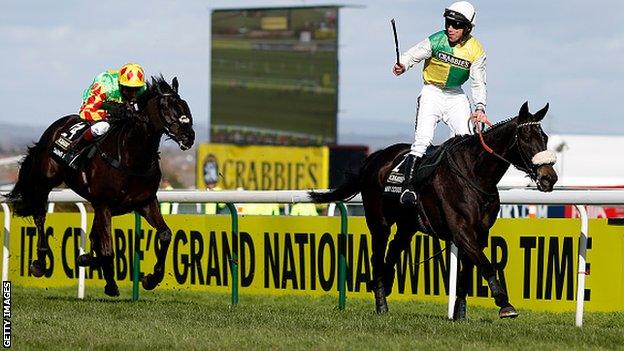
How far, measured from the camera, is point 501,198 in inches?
394

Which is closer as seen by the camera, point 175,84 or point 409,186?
point 409,186

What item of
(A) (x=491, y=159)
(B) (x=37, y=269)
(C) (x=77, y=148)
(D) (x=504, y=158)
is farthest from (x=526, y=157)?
(B) (x=37, y=269)

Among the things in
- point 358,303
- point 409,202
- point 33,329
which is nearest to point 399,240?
point 409,202

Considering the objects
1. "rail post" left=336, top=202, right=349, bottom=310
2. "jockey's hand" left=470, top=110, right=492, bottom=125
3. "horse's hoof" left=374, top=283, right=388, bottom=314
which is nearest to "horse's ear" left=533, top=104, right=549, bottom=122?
"jockey's hand" left=470, top=110, right=492, bottom=125

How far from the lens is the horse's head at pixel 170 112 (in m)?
10.1

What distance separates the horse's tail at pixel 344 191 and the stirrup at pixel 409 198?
102 centimetres

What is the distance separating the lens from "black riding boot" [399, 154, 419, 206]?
9.47m

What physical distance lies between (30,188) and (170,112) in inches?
73.9

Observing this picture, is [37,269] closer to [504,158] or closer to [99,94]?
[99,94]

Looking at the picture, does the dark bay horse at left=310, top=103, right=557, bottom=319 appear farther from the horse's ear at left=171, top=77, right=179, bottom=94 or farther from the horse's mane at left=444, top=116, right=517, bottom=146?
the horse's ear at left=171, top=77, right=179, bottom=94

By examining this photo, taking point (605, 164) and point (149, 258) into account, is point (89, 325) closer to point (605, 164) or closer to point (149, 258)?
point (149, 258)

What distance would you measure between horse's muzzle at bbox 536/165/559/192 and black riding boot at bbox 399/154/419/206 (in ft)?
3.55

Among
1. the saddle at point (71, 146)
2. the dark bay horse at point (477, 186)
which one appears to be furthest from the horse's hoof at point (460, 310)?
the saddle at point (71, 146)

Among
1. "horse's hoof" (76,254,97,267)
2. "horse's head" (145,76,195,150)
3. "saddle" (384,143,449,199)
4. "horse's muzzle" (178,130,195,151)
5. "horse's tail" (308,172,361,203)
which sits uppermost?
"horse's head" (145,76,195,150)
